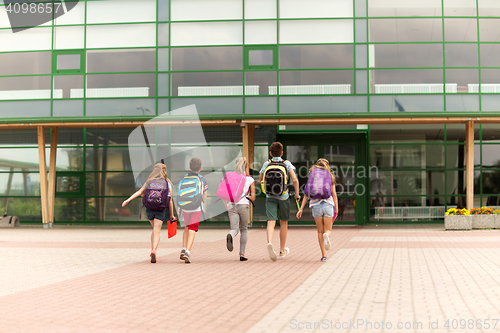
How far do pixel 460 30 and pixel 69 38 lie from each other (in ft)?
47.1

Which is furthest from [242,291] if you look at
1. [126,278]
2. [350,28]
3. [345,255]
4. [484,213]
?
[350,28]

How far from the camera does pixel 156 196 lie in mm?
9148

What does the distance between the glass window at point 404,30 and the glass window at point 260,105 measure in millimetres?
4247

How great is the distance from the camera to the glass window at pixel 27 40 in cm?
1955

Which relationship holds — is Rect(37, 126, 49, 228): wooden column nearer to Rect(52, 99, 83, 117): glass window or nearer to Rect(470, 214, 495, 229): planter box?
Rect(52, 99, 83, 117): glass window

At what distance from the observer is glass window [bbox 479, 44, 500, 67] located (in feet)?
60.5

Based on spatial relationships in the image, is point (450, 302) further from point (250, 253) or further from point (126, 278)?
point (250, 253)

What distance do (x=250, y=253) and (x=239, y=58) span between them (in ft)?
32.8

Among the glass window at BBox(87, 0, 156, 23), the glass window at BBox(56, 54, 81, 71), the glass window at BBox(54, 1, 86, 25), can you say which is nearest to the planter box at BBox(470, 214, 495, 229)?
the glass window at BBox(87, 0, 156, 23)

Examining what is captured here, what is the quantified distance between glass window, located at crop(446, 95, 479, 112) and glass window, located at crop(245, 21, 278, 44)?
6.51 meters

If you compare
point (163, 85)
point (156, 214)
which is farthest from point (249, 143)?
point (156, 214)

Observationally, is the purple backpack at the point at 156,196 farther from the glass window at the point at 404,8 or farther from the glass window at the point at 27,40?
the glass window at the point at 27,40

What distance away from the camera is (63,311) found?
207 inches

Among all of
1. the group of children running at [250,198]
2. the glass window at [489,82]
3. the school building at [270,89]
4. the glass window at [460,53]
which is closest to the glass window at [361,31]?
the school building at [270,89]
